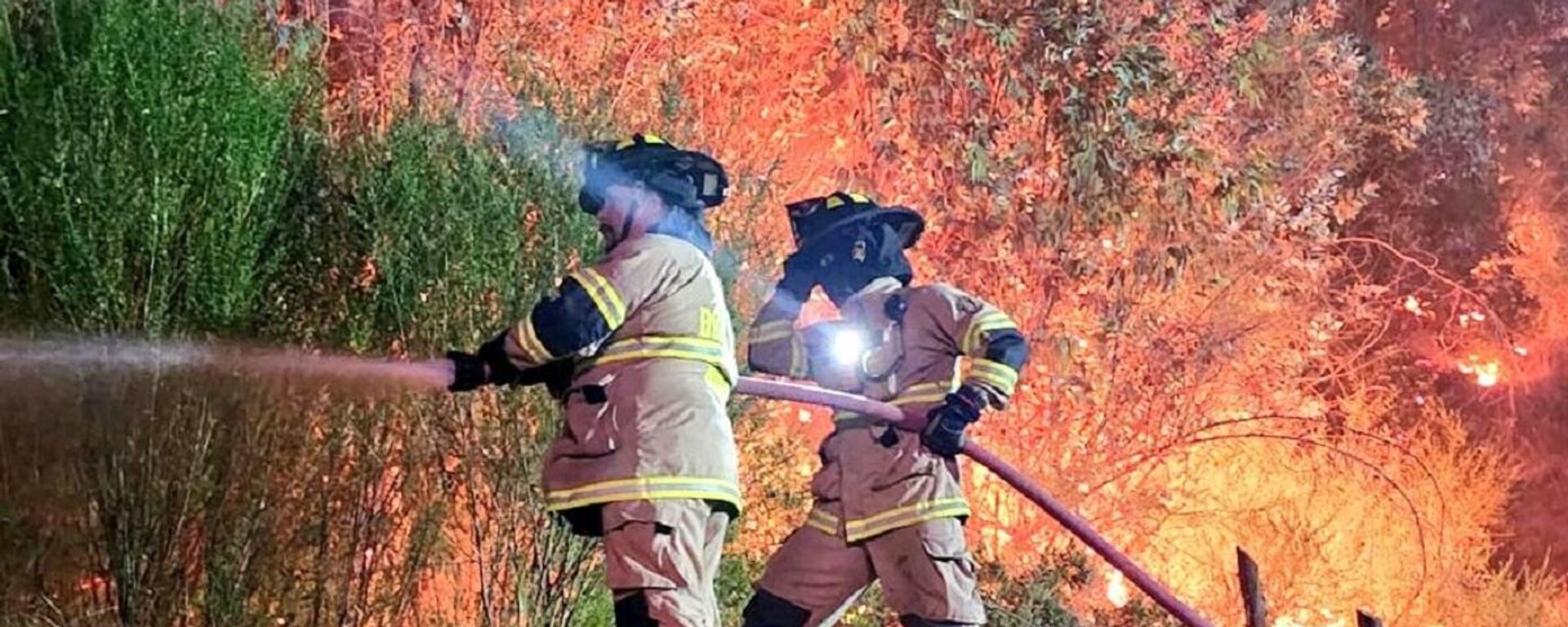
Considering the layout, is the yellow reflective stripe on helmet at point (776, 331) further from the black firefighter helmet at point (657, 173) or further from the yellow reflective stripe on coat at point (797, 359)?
the black firefighter helmet at point (657, 173)

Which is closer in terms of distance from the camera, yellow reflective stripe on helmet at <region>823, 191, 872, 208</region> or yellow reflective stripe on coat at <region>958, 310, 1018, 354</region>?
yellow reflective stripe on coat at <region>958, 310, 1018, 354</region>

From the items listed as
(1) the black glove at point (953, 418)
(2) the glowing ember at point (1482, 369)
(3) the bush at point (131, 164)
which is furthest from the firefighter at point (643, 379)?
(2) the glowing ember at point (1482, 369)

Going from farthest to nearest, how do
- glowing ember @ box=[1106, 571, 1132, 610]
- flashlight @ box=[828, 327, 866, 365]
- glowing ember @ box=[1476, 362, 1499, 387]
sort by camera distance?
1. glowing ember @ box=[1476, 362, 1499, 387]
2. glowing ember @ box=[1106, 571, 1132, 610]
3. flashlight @ box=[828, 327, 866, 365]

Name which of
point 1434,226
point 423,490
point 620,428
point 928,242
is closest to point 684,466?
point 620,428

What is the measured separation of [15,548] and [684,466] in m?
1.51

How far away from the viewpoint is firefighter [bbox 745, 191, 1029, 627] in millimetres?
3758

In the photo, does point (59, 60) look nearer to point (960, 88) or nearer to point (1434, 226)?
point (960, 88)

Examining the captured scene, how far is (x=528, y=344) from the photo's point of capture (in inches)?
117

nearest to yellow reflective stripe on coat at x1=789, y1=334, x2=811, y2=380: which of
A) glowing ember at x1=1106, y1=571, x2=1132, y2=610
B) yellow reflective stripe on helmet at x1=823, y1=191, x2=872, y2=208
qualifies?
yellow reflective stripe on helmet at x1=823, y1=191, x2=872, y2=208

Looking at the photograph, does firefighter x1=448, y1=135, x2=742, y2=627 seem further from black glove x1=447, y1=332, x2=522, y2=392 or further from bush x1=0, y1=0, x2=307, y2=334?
bush x1=0, y1=0, x2=307, y2=334

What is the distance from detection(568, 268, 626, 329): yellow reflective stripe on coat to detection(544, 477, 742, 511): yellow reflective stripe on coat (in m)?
0.29

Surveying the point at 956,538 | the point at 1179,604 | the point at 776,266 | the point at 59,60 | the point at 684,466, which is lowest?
the point at 1179,604

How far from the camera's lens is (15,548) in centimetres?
351

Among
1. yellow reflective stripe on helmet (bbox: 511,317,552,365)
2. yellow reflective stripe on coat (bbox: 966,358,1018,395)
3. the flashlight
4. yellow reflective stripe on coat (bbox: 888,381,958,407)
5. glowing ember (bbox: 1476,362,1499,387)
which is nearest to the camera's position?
yellow reflective stripe on helmet (bbox: 511,317,552,365)
